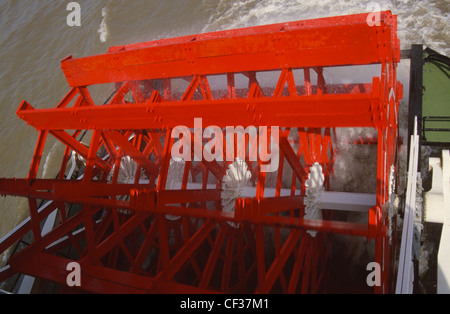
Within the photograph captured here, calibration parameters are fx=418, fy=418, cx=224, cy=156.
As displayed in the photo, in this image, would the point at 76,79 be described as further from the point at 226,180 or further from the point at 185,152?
the point at 226,180

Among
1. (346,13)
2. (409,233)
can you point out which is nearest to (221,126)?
(409,233)

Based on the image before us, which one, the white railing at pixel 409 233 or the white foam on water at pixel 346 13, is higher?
the white foam on water at pixel 346 13

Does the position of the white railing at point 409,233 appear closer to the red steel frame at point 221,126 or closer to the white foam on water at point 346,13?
the red steel frame at point 221,126

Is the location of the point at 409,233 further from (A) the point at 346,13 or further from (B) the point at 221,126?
(A) the point at 346,13

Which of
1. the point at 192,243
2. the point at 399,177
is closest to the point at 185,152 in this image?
the point at 192,243

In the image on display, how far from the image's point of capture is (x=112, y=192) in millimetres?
→ 4316

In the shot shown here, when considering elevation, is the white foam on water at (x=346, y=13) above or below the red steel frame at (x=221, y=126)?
above

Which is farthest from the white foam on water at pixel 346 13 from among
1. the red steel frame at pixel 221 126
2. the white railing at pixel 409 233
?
the white railing at pixel 409 233

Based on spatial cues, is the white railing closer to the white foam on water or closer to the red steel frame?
the red steel frame

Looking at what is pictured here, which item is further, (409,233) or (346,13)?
(346,13)

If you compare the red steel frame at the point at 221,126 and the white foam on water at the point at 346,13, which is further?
the white foam on water at the point at 346,13

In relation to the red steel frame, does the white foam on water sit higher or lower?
higher

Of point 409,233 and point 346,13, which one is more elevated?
point 346,13

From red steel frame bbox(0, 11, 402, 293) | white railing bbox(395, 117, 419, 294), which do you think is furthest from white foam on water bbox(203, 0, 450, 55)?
white railing bbox(395, 117, 419, 294)
